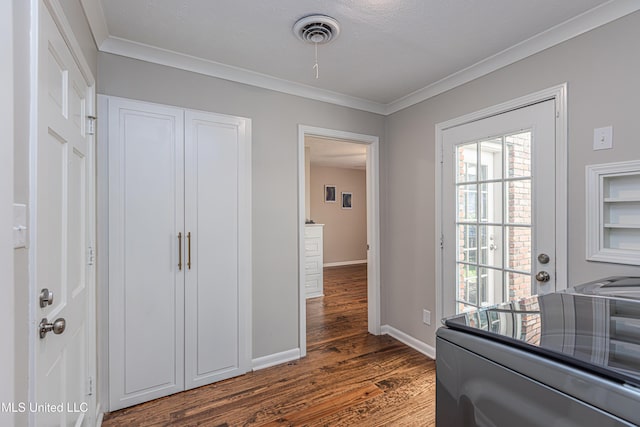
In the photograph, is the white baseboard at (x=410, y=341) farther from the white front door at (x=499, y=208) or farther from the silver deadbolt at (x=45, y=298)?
the silver deadbolt at (x=45, y=298)

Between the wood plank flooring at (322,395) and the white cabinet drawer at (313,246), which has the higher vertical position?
the white cabinet drawer at (313,246)

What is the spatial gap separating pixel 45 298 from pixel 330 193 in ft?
22.1

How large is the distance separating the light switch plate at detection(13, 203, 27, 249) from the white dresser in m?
4.05

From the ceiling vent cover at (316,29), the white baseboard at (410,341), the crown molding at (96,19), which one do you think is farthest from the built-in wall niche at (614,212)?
the crown molding at (96,19)

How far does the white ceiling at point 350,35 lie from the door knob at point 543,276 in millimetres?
1436

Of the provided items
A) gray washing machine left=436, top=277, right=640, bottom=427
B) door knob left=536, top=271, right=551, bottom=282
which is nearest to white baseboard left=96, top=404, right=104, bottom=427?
gray washing machine left=436, top=277, right=640, bottom=427

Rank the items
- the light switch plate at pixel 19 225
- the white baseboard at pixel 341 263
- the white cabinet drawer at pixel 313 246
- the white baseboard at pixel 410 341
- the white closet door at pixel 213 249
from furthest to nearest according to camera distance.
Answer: the white baseboard at pixel 341 263
the white cabinet drawer at pixel 313 246
the white baseboard at pixel 410 341
the white closet door at pixel 213 249
the light switch plate at pixel 19 225

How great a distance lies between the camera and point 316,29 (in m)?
1.84

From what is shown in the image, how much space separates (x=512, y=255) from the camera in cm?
215

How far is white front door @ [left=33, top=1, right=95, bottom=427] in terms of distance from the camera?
1.03 m

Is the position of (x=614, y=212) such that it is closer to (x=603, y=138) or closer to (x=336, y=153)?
(x=603, y=138)

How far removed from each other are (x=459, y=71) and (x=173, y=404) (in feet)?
10.6

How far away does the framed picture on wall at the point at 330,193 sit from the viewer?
7.57 metres

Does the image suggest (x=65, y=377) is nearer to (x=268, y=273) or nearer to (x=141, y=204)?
(x=141, y=204)
